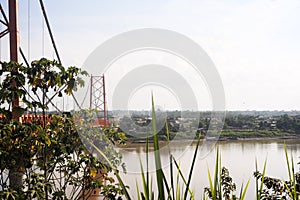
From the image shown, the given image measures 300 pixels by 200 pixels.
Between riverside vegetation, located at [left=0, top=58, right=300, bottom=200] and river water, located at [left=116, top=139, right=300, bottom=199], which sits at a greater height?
riverside vegetation, located at [left=0, top=58, right=300, bottom=200]

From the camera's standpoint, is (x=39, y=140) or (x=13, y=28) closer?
(x=39, y=140)

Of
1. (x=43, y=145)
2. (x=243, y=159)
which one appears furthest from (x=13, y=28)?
(x=243, y=159)

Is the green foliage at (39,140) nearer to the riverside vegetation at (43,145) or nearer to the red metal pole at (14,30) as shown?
the riverside vegetation at (43,145)

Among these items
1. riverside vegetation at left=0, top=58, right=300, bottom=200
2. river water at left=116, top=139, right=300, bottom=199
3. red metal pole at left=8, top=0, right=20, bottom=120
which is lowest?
river water at left=116, top=139, right=300, bottom=199

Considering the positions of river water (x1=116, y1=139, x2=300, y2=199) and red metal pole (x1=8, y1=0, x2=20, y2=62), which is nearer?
red metal pole (x1=8, y1=0, x2=20, y2=62)

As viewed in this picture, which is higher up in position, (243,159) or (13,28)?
(13,28)

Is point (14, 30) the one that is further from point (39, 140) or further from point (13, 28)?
point (39, 140)

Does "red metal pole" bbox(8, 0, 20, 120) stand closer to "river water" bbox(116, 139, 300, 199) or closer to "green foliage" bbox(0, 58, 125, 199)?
"green foliage" bbox(0, 58, 125, 199)

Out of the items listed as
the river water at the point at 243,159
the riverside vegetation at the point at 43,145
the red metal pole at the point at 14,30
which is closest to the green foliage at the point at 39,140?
the riverside vegetation at the point at 43,145

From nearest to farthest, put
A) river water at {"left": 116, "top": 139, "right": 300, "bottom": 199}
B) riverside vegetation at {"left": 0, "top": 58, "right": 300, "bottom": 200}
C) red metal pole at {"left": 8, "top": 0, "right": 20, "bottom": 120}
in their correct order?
1. riverside vegetation at {"left": 0, "top": 58, "right": 300, "bottom": 200}
2. red metal pole at {"left": 8, "top": 0, "right": 20, "bottom": 120}
3. river water at {"left": 116, "top": 139, "right": 300, "bottom": 199}

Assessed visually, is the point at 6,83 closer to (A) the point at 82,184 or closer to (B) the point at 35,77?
(B) the point at 35,77

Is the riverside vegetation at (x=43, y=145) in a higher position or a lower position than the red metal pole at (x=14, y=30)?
lower

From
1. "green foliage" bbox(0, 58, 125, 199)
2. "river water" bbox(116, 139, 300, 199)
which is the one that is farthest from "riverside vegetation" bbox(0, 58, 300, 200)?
"river water" bbox(116, 139, 300, 199)

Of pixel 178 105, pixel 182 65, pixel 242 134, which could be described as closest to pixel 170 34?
pixel 182 65
